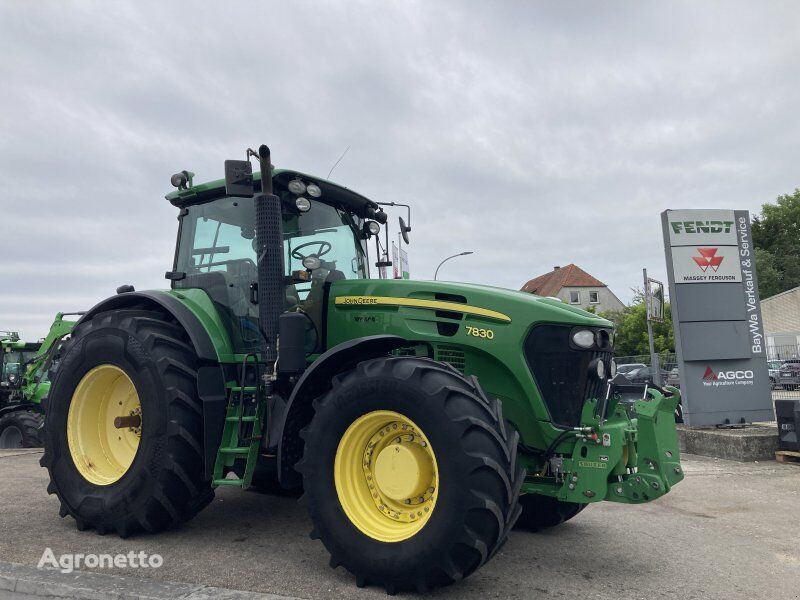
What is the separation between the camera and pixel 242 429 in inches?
178

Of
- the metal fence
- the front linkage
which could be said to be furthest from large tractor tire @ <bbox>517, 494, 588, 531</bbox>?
the metal fence

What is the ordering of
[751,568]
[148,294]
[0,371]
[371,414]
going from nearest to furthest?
[371,414], [751,568], [148,294], [0,371]

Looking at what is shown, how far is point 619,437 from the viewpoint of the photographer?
3801 mm

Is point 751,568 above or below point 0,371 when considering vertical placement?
below

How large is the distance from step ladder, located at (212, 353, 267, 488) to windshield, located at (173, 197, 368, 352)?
388mm

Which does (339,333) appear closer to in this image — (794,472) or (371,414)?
(371,414)

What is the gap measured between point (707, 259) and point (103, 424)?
30.9 feet

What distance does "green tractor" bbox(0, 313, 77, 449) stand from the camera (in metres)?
11.0

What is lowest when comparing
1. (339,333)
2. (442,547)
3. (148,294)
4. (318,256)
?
(442,547)

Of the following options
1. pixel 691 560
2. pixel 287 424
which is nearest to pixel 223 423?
pixel 287 424

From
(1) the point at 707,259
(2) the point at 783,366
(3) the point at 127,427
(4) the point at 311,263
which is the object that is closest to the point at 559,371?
(4) the point at 311,263

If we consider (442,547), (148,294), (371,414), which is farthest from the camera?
(148,294)

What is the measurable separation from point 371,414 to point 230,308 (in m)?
1.91

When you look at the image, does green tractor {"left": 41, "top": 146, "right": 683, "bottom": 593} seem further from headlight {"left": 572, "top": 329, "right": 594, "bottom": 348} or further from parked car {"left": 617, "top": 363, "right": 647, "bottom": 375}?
parked car {"left": 617, "top": 363, "right": 647, "bottom": 375}
